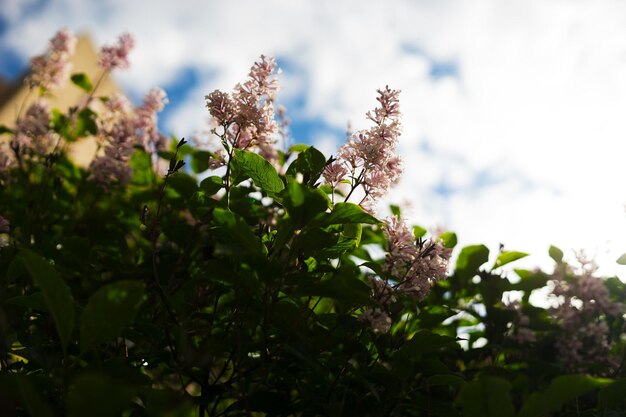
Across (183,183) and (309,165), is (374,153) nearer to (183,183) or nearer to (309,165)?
(309,165)

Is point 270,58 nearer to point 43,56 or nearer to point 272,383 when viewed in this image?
point 272,383

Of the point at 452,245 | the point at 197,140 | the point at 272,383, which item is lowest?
the point at 272,383

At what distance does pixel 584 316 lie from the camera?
240cm

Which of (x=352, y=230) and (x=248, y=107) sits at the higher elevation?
(x=248, y=107)

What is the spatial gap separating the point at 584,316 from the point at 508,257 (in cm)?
43

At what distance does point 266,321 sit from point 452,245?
136 centimetres

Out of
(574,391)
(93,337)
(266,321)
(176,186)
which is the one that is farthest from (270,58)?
(574,391)

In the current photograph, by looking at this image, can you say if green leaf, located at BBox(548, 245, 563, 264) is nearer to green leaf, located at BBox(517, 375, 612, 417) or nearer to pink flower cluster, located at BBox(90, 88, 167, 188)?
green leaf, located at BBox(517, 375, 612, 417)

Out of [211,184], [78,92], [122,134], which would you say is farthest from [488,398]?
[78,92]

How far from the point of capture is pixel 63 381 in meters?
1.20

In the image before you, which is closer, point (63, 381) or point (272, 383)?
point (63, 381)

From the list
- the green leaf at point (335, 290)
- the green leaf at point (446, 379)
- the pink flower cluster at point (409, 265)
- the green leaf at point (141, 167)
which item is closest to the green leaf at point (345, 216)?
the green leaf at point (335, 290)

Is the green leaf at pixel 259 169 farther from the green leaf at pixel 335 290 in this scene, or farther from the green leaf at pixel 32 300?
the green leaf at pixel 32 300

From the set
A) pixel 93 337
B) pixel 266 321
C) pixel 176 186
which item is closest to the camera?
pixel 93 337
